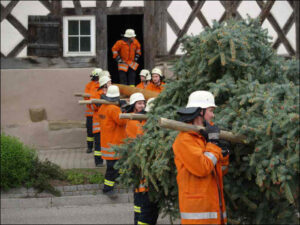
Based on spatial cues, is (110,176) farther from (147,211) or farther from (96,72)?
(96,72)

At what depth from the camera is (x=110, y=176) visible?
10.5 meters

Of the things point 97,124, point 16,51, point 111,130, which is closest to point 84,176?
point 111,130

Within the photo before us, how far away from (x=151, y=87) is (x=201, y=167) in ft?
26.8

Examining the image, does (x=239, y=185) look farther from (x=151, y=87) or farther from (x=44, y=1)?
(x=44, y=1)

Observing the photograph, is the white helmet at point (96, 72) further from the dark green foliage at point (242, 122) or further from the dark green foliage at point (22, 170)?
the dark green foliage at point (242, 122)

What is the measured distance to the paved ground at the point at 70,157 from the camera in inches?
497

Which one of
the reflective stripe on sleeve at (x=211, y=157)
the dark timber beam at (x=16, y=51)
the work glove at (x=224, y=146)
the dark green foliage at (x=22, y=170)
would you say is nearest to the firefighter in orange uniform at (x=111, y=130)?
the dark green foliage at (x=22, y=170)

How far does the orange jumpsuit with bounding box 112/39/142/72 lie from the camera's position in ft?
50.2

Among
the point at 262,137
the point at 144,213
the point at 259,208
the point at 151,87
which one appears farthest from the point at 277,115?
the point at 151,87

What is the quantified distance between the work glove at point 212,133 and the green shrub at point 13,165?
19.5 feet

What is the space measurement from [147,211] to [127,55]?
830 centimetres

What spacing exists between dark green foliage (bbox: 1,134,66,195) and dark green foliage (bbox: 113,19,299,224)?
3.97 metres

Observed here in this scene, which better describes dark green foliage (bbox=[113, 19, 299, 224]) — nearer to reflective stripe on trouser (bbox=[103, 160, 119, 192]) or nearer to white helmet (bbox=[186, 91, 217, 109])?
white helmet (bbox=[186, 91, 217, 109])

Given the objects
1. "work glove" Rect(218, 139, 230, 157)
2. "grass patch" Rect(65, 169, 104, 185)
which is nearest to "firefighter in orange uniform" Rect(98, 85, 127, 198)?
"grass patch" Rect(65, 169, 104, 185)
